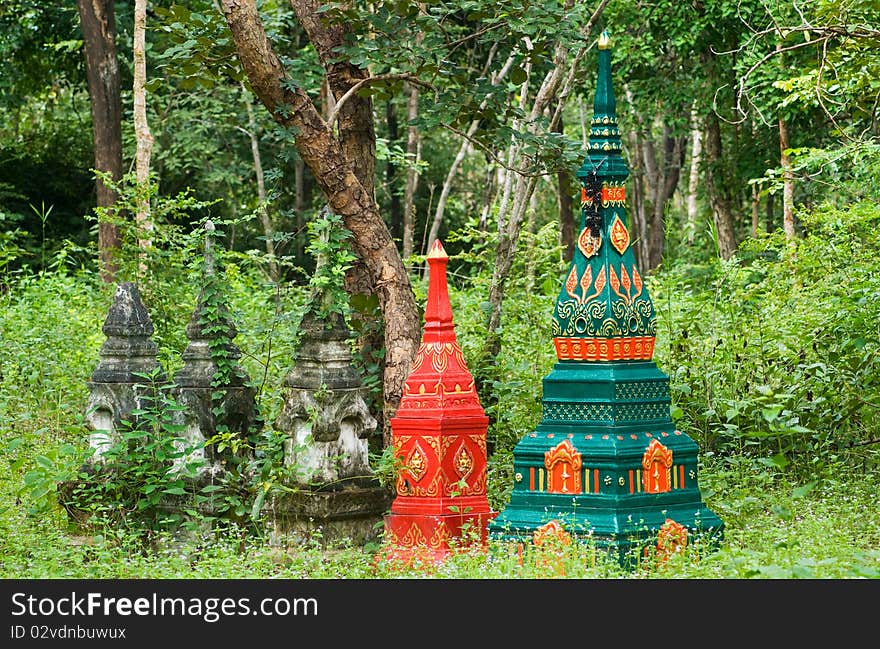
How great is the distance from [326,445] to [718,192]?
48.2ft

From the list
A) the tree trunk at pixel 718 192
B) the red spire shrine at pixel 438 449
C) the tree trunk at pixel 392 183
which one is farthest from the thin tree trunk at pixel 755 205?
the red spire shrine at pixel 438 449

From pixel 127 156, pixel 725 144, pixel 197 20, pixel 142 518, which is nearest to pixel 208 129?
pixel 127 156

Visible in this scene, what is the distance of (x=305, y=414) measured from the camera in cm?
711

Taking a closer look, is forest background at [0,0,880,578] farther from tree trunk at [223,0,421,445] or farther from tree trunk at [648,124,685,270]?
tree trunk at [648,124,685,270]

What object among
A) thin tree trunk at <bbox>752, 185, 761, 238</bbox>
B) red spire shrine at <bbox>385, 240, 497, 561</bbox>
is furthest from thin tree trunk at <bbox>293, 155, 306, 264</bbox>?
red spire shrine at <bbox>385, 240, 497, 561</bbox>

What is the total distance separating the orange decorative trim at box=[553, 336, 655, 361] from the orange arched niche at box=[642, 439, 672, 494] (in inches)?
19.1

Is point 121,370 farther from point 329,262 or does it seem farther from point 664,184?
point 664,184

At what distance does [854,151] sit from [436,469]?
4828 millimetres

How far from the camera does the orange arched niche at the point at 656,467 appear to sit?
6590 millimetres

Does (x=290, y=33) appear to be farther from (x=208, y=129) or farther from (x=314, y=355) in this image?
(x=314, y=355)

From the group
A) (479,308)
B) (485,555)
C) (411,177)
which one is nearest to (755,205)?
(411,177)

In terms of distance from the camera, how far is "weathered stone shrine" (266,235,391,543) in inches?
276

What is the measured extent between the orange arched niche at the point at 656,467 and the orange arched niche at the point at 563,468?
357 millimetres

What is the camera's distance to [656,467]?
261 inches
